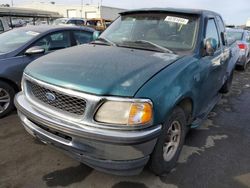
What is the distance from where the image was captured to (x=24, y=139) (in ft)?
11.5

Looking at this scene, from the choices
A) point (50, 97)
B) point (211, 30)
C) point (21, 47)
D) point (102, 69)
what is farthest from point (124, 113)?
point (21, 47)

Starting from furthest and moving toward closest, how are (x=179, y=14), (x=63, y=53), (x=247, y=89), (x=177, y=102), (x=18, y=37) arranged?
(x=247, y=89)
(x=18, y=37)
(x=179, y=14)
(x=63, y=53)
(x=177, y=102)

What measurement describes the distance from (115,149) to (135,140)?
7.5 inches

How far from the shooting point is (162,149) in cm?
252

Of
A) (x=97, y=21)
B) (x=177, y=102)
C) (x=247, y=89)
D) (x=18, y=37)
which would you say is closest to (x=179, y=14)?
(x=177, y=102)

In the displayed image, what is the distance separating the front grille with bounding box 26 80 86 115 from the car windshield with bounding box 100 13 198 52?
51.3 inches

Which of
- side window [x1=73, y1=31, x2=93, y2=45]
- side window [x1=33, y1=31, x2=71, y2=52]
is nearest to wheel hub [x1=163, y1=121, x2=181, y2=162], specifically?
side window [x1=33, y1=31, x2=71, y2=52]

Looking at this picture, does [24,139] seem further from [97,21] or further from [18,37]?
[97,21]

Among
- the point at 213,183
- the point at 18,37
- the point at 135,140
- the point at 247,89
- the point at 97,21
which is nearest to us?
the point at 135,140

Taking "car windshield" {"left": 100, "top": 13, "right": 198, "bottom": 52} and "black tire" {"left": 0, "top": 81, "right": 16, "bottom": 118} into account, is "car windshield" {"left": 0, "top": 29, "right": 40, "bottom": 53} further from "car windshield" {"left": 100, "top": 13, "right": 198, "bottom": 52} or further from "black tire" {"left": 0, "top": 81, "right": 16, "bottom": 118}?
"car windshield" {"left": 100, "top": 13, "right": 198, "bottom": 52}

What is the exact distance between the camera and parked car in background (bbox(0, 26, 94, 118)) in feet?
13.6

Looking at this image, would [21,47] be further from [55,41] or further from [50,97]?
[50,97]

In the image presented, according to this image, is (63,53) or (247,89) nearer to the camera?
(63,53)

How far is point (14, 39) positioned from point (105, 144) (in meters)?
3.58
